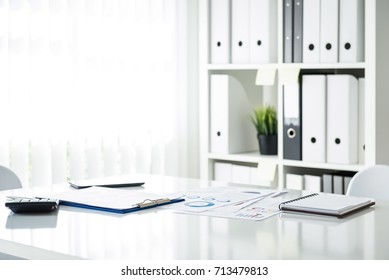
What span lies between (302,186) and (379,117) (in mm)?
506

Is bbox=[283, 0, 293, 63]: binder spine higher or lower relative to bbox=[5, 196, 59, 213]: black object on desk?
higher

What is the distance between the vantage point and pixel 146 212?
1.78 meters

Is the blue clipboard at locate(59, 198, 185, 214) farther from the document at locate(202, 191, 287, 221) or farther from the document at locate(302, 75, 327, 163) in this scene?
the document at locate(302, 75, 327, 163)

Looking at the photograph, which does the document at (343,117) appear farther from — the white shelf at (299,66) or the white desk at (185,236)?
the white desk at (185,236)

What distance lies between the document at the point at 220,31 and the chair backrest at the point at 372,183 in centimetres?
138

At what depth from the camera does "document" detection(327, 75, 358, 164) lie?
2.98 meters

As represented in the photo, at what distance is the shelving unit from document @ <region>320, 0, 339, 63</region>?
0.05 meters

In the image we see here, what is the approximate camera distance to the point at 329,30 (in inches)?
120

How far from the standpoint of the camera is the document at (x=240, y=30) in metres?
3.37

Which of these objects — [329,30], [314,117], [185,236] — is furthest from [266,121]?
[185,236]

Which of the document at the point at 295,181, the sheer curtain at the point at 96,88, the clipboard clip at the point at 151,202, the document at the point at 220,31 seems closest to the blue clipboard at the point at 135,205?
the clipboard clip at the point at 151,202

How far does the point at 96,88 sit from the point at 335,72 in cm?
113

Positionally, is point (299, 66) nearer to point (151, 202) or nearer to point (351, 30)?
point (351, 30)

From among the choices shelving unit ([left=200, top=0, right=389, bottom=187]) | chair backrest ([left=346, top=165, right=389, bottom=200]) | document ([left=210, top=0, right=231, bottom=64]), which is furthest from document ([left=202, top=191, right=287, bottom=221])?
document ([left=210, top=0, right=231, bottom=64])
